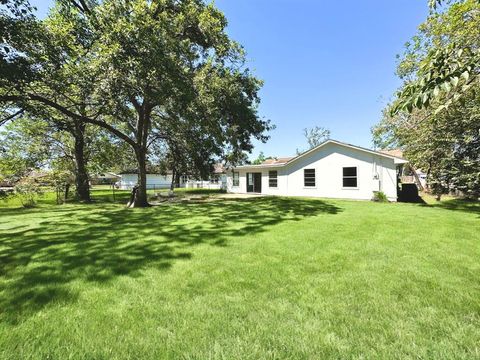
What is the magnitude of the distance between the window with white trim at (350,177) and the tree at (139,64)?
28.6 feet

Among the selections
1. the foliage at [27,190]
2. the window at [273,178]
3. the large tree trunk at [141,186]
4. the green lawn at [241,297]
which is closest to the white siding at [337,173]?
the window at [273,178]

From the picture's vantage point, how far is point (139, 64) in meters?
A: 9.99

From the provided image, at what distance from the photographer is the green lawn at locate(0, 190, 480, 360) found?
2.56 metres

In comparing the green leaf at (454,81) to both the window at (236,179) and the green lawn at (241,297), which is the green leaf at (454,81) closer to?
the green lawn at (241,297)

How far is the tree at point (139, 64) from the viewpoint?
32.3 ft

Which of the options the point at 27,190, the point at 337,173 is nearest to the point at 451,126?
the point at 337,173

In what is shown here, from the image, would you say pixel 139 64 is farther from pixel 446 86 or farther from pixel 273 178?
pixel 273 178

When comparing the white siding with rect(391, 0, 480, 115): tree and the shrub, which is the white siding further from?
rect(391, 0, 480, 115): tree

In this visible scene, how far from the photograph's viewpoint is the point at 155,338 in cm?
269

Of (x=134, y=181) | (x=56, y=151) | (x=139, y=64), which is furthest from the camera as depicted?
(x=134, y=181)

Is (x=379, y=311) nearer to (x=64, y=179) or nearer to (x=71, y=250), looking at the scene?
(x=71, y=250)

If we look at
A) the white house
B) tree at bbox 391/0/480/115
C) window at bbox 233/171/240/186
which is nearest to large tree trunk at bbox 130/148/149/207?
the white house

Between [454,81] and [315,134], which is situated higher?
[315,134]

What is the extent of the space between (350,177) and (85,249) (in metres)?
17.3
